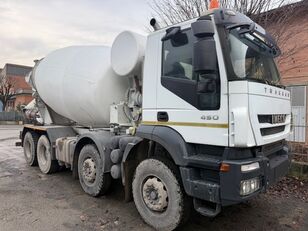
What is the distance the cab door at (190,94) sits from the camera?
3.47 meters

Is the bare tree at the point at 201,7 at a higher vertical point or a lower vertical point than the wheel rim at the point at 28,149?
higher

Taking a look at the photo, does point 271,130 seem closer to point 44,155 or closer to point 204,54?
point 204,54

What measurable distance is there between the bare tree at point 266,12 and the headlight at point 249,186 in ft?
18.6

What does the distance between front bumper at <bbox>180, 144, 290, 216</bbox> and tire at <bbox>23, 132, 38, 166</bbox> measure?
19.1 ft

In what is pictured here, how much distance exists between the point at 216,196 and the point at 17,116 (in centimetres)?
3661

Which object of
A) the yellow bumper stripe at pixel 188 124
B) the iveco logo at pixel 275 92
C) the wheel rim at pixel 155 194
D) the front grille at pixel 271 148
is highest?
the iveco logo at pixel 275 92

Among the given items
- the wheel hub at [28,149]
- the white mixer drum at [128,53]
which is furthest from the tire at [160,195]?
the wheel hub at [28,149]

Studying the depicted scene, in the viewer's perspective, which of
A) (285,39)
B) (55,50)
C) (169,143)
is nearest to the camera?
(169,143)

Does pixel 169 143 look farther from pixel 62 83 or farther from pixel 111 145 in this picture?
pixel 62 83

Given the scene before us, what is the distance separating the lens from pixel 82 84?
6.09 meters

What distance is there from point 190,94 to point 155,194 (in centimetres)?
149

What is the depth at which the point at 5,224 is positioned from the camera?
174 inches

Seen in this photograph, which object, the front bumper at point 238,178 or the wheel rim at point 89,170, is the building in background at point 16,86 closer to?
the wheel rim at point 89,170

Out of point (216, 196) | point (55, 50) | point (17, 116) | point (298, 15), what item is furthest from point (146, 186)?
point (17, 116)
